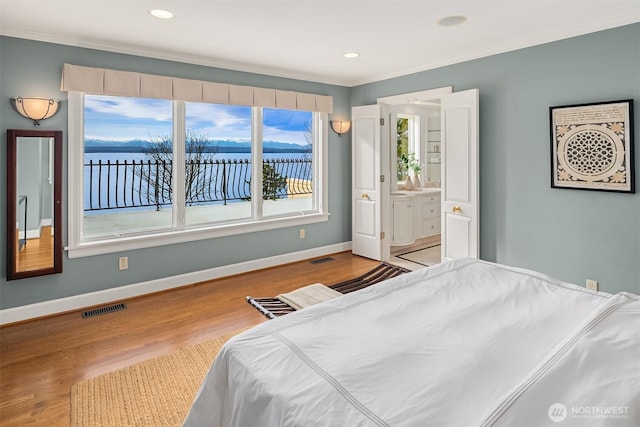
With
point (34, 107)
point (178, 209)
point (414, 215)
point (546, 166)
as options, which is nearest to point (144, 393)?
point (178, 209)

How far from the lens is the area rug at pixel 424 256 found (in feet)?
17.4

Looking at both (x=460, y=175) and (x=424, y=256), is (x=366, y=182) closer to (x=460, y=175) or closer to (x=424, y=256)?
(x=424, y=256)

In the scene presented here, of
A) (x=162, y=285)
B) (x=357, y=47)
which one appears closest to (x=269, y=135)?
(x=357, y=47)

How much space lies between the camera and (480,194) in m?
4.13

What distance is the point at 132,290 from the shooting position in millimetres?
3938

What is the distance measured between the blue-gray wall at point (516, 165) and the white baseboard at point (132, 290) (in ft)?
0.20

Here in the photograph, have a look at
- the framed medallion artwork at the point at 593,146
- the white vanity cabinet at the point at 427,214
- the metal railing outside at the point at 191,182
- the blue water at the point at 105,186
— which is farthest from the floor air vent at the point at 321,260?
the framed medallion artwork at the point at 593,146

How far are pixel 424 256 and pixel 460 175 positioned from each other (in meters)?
1.75

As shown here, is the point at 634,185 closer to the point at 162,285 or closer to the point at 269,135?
the point at 269,135

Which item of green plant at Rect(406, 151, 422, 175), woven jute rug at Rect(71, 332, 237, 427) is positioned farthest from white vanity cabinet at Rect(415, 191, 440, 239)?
woven jute rug at Rect(71, 332, 237, 427)

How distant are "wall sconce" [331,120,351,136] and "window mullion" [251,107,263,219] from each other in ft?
3.67

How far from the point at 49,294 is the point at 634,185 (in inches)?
196

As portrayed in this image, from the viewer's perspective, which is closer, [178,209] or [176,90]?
[176,90]

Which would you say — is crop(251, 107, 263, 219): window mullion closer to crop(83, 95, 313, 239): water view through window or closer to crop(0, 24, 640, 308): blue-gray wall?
crop(83, 95, 313, 239): water view through window
